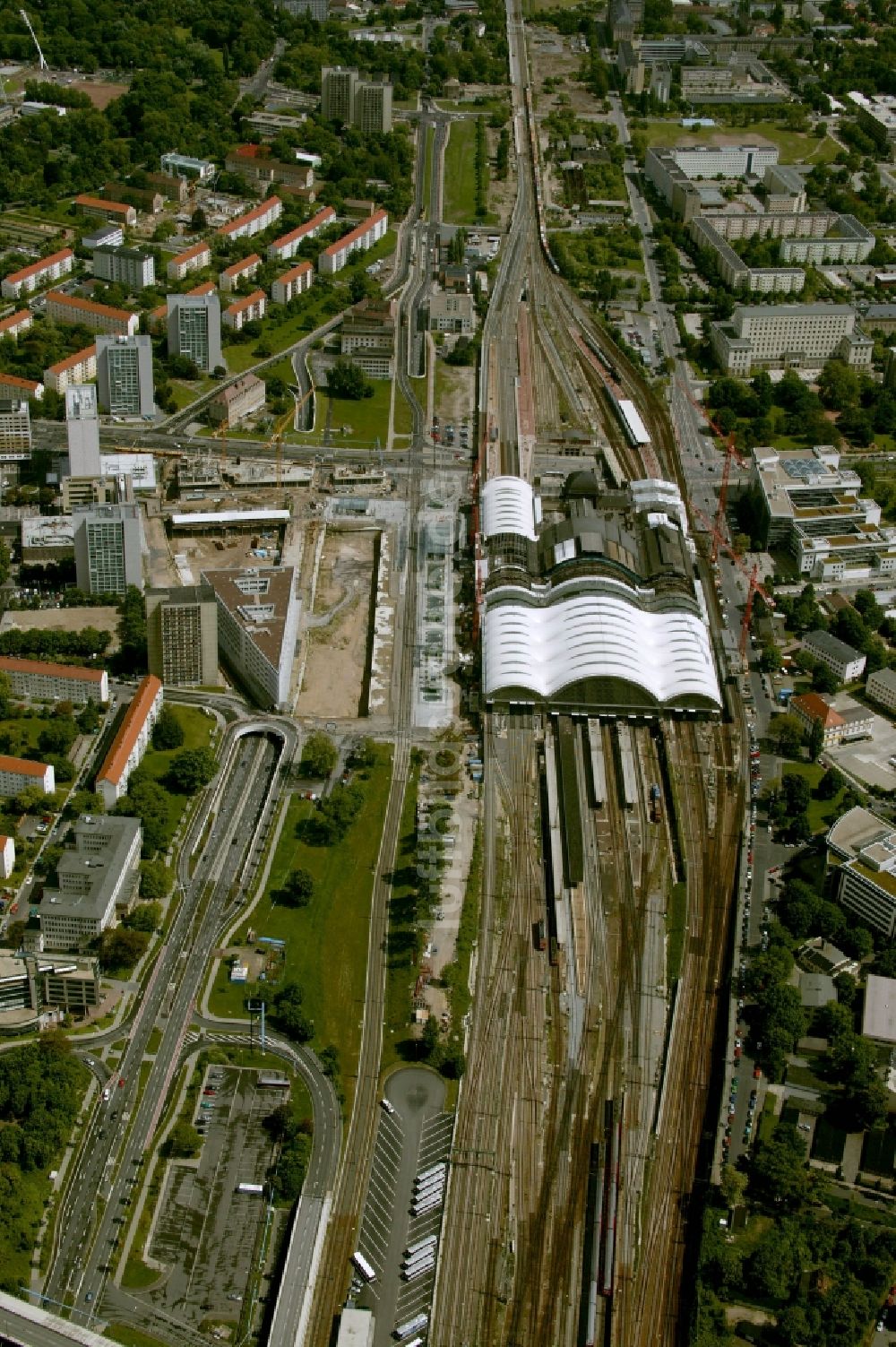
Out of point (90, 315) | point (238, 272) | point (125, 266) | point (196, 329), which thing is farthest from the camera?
point (238, 272)

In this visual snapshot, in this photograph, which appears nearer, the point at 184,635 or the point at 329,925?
the point at 329,925

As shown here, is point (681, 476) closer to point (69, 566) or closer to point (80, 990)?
point (69, 566)

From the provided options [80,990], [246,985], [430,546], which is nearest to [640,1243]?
[246,985]

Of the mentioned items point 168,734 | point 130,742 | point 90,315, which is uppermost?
point 90,315

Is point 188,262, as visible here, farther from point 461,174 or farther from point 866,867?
point 866,867

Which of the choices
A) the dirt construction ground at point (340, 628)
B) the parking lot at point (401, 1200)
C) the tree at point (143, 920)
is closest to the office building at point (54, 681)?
the dirt construction ground at point (340, 628)

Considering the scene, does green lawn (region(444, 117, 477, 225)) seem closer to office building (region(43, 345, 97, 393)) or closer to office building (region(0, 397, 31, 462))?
office building (region(43, 345, 97, 393))

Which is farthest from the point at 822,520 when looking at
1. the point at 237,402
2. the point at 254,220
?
the point at 254,220

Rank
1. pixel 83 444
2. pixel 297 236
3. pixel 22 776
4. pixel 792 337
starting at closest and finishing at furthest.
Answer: pixel 22 776
pixel 83 444
pixel 792 337
pixel 297 236
